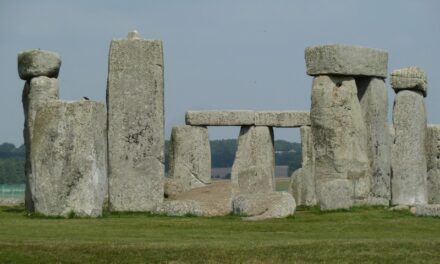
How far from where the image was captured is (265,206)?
95.5 ft

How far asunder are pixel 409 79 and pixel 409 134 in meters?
1.19

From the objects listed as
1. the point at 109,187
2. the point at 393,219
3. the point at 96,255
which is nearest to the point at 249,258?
the point at 96,255

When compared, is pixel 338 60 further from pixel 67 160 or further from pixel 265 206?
pixel 67 160

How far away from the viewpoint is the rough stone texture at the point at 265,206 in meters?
28.9

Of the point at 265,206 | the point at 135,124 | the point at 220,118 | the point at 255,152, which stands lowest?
the point at 265,206

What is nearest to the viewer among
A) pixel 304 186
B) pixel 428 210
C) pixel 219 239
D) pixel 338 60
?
pixel 219 239

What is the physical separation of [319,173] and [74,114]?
23.4 ft

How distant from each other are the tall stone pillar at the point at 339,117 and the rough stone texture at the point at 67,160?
627cm

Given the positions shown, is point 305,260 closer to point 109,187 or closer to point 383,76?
point 109,187

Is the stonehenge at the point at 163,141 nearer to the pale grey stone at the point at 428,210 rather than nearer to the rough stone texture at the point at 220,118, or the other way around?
the pale grey stone at the point at 428,210

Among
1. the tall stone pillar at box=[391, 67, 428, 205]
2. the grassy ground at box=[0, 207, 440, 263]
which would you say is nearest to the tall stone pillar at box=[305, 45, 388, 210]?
the tall stone pillar at box=[391, 67, 428, 205]

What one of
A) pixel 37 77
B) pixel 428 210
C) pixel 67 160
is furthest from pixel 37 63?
pixel 428 210

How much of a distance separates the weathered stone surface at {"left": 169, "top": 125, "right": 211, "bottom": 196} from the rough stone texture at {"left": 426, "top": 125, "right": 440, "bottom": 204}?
7.34 meters

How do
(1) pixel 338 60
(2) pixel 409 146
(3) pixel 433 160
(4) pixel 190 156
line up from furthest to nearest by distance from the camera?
(4) pixel 190 156 < (3) pixel 433 160 < (1) pixel 338 60 < (2) pixel 409 146
